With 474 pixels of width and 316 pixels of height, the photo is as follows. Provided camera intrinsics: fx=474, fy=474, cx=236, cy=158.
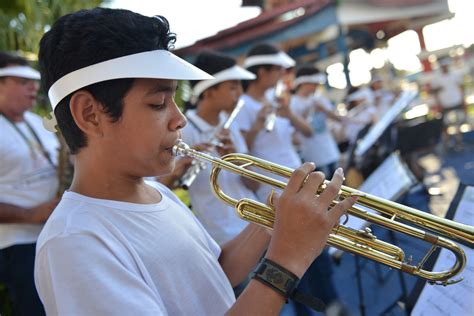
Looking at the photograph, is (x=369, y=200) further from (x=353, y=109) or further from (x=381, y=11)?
(x=381, y=11)

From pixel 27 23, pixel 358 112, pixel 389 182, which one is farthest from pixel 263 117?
pixel 358 112

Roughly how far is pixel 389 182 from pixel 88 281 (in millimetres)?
1934

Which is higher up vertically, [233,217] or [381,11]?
[381,11]

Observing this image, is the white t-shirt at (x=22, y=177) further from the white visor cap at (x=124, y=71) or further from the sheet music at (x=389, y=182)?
the sheet music at (x=389, y=182)

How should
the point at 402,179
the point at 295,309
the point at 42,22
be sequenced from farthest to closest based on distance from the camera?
1. the point at 42,22
2. the point at 295,309
3. the point at 402,179

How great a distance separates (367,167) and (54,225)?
568 cm

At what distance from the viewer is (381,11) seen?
42.7ft

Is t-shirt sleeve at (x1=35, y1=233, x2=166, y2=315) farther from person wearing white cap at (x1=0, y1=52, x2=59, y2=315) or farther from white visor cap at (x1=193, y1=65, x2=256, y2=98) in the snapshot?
white visor cap at (x1=193, y1=65, x2=256, y2=98)

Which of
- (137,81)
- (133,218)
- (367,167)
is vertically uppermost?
(137,81)

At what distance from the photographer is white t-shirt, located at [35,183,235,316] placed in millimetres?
1084

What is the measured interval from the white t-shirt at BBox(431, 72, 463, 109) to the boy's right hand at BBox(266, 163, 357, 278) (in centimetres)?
1072

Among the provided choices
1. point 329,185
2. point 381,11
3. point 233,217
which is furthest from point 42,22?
point 381,11

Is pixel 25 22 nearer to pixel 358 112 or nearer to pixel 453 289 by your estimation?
pixel 453 289

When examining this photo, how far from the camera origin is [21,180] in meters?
2.89
